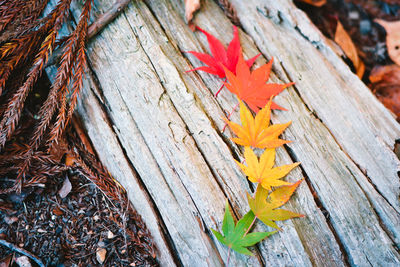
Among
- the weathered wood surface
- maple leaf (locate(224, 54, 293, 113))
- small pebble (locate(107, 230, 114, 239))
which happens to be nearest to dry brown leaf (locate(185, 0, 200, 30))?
the weathered wood surface

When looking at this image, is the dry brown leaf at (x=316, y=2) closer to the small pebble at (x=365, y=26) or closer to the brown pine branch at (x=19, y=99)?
the small pebble at (x=365, y=26)

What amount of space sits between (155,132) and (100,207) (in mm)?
612

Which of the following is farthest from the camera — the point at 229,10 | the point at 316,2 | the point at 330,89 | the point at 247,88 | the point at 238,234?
the point at 316,2

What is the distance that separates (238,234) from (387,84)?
202cm

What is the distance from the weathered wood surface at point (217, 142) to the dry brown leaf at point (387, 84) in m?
0.60

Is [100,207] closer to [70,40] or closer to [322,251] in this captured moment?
[70,40]

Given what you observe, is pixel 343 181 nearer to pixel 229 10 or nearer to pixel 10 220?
pixel 229 10

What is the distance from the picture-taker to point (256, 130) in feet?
5.01

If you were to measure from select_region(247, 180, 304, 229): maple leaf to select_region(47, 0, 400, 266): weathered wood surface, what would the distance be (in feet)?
0.26

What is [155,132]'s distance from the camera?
64.1 inches

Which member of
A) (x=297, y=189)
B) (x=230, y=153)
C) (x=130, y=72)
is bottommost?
(x=297, y=189)

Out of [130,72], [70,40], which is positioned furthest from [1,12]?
[130,72]

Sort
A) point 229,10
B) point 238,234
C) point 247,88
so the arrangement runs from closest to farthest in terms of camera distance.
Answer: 1. point 238,234
2. point 247,88
3. point 229,10

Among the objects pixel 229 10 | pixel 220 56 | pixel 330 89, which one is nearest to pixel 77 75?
pixel 220 56
